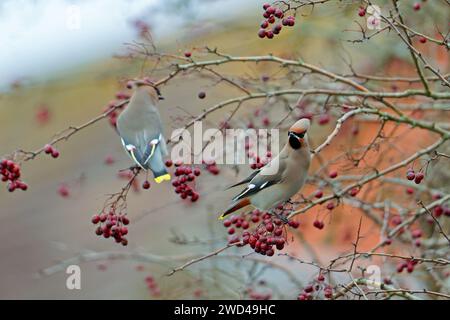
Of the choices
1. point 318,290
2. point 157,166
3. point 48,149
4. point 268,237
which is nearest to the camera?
point 268,237

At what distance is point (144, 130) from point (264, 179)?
0.56m

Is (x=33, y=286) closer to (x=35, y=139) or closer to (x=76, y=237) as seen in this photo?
(x=76, y=237)

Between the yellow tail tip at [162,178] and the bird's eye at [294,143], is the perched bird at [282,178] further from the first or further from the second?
the yellow tail tip at [162,178]

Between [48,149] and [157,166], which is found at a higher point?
[48,149]

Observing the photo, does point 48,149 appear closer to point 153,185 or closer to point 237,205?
point 237,205

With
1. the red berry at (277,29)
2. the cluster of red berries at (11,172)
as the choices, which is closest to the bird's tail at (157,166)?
the cluster of red berries at (11,172)

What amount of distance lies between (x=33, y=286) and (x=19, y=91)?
329 cm

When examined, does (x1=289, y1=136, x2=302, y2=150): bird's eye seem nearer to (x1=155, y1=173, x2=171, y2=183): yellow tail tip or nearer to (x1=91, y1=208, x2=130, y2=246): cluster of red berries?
(x1=155, y1=173, x2=171, y2=183): yellow tail tip

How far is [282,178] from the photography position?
2.97 m

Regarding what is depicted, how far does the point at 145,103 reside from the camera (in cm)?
326

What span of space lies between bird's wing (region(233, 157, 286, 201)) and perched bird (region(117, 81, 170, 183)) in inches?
13.0

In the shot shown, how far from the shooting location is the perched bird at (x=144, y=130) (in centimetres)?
309

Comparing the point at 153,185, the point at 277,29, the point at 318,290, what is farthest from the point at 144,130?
the point at 153,185
